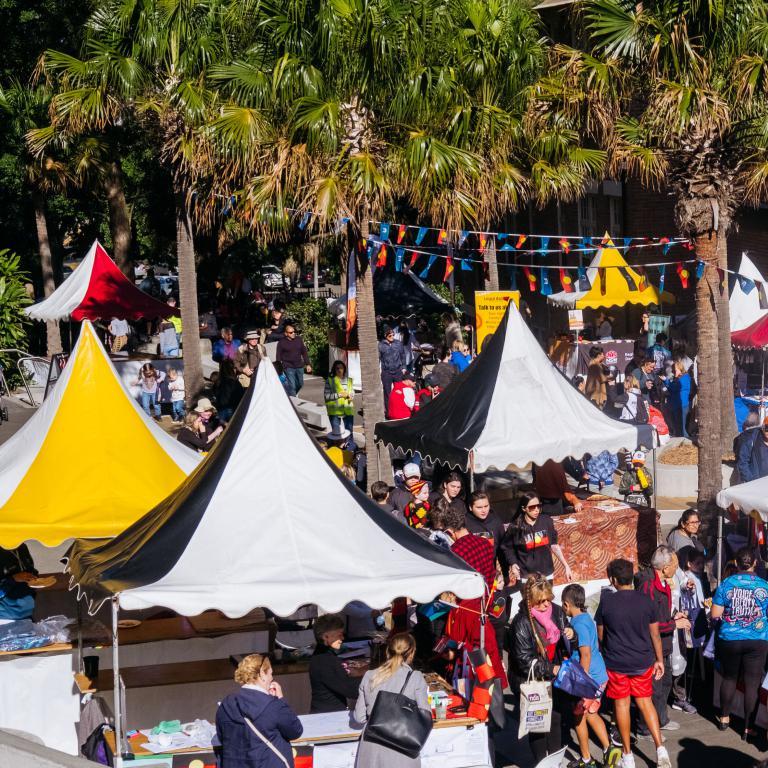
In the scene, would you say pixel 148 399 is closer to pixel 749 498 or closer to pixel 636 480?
pixel 636 480

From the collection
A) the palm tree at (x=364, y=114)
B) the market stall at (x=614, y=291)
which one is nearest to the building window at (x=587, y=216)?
the market stall at (x=614, y=291)

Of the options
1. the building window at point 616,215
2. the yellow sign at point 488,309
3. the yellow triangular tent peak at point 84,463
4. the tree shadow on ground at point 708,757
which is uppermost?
the building window at point 616,215

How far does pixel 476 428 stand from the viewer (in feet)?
41.8

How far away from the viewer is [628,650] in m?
8.63

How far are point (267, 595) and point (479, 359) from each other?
6.59m

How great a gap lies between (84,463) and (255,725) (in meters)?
4.54

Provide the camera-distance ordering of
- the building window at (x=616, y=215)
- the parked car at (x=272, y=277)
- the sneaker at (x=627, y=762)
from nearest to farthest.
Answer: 1. the sneaker at (x=627, y=762)
2. the building window at (x=616, y=215)
3. the parked car at (x=272, y=277)

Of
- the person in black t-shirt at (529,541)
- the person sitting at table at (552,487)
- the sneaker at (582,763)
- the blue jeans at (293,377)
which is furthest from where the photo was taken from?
the blue jeans at (293,377)

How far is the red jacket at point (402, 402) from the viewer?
58.6 feet

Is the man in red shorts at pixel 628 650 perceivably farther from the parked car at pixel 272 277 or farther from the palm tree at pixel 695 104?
the parked car at pixel 272 277

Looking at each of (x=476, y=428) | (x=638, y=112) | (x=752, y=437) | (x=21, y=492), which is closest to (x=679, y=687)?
(x=476, y=428)

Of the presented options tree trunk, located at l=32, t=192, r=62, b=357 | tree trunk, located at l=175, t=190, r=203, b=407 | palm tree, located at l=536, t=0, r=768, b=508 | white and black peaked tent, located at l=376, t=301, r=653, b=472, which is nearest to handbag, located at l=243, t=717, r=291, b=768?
white and black peaked tent, located at l=376, t=301, r=653, b=472

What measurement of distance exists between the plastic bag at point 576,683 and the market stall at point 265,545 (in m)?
1.04

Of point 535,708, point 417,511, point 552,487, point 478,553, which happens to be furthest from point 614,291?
point 535,708
